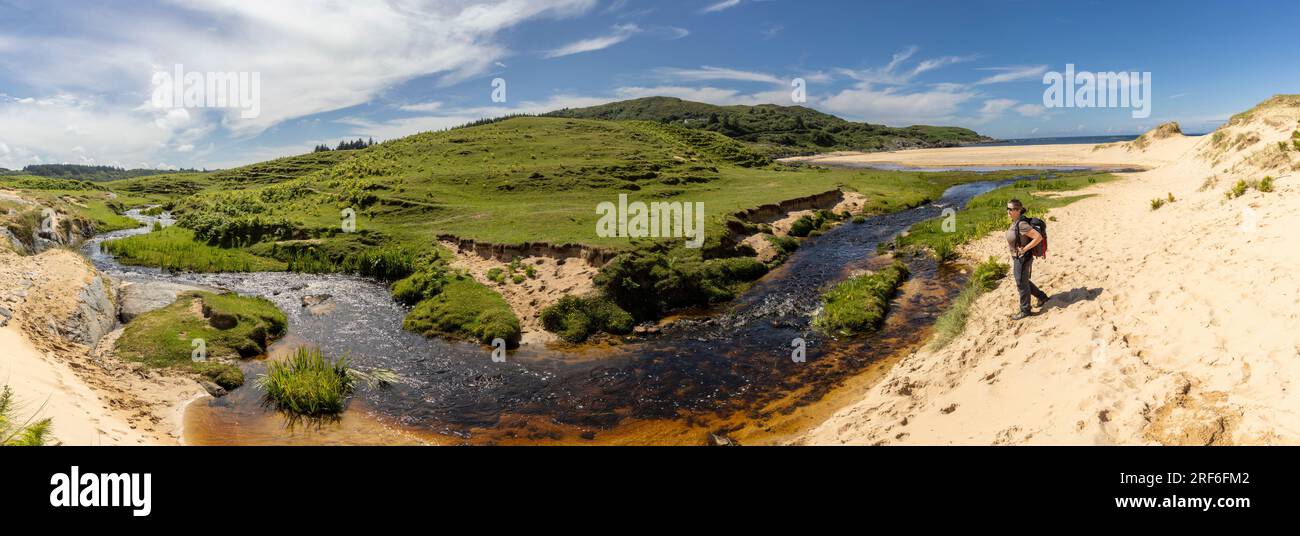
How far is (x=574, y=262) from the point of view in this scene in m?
27.7

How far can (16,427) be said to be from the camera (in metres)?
8.62

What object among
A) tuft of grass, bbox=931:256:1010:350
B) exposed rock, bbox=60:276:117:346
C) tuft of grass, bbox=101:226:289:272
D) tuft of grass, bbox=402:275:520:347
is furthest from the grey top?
tuft of grass, bbox=101:226:289:272

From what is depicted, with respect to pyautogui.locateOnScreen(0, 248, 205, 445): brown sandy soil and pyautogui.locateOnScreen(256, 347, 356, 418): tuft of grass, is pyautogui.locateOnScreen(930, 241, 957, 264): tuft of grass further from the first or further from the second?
pyautogui.locateOnScreen(0, 248, 205, 445): brown sandy soil

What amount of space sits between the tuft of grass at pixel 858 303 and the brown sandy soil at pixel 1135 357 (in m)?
4.04

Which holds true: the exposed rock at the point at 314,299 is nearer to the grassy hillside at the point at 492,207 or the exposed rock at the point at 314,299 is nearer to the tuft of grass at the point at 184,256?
the grassy hillside at the point at 492,207

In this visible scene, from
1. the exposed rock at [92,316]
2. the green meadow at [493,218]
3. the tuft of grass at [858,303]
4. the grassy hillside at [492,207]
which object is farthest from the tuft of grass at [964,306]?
the exposed rock at [92,316]

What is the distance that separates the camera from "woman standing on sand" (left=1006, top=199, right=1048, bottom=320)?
510 inches

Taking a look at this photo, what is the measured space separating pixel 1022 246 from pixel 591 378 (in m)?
12.5

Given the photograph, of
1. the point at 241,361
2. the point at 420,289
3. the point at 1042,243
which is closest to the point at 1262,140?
the point at 1042,243

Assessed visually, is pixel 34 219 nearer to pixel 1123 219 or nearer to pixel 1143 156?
pixel 1123 219

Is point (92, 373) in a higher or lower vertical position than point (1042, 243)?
lower

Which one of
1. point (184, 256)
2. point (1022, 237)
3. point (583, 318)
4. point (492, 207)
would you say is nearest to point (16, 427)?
point (583, 318)

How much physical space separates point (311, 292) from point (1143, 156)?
114915mm

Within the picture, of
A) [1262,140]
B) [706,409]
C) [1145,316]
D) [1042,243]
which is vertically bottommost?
[706,409]
